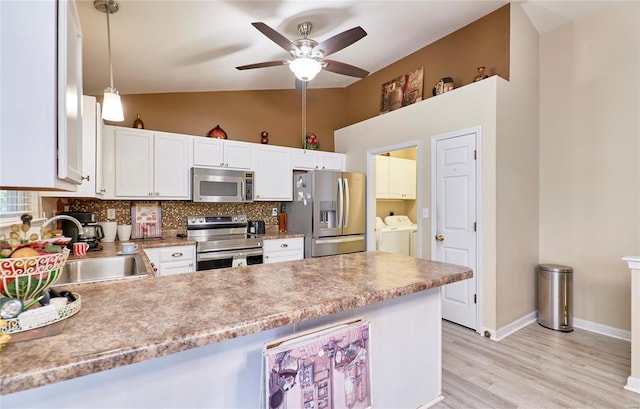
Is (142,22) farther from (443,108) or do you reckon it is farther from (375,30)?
(443,108)

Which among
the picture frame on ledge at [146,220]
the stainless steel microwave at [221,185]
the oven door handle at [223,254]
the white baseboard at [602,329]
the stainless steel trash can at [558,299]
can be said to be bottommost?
the white baseboard at [602,329]

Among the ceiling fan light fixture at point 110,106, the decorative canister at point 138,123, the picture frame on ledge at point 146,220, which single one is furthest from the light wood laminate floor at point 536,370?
the decorative canister at point 138,123

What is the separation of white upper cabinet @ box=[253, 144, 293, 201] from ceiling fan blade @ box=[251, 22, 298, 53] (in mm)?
1758

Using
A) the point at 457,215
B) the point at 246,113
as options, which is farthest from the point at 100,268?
the point at 457,215

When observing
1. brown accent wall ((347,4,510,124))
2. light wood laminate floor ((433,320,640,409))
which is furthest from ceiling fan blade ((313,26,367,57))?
light wood laminate floor ((433,320,640,409))

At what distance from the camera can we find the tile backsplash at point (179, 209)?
3.32 meters

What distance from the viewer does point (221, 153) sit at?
12.4 feet

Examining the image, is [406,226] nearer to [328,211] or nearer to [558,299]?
[328,211]

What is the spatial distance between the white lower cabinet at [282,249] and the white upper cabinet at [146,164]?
44.6 inches

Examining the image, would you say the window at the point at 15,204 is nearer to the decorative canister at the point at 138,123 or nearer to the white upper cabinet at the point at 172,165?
the white upper cabinet at the point at 172,165

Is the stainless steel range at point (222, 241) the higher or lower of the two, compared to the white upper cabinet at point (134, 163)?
lower

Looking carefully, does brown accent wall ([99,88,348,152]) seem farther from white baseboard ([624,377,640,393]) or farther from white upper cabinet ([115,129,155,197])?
white baseboard ([624,377,640,393])

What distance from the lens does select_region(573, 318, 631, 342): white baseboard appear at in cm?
292

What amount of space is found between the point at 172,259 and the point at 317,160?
2405 millimetres
